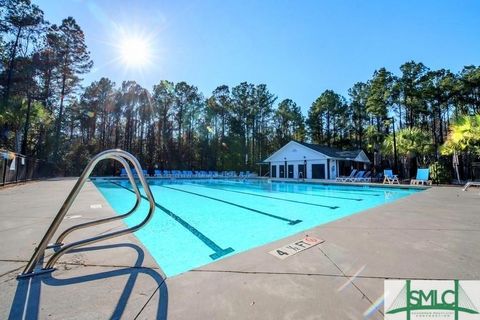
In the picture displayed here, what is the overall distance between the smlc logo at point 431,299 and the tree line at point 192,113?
1564 centimetres

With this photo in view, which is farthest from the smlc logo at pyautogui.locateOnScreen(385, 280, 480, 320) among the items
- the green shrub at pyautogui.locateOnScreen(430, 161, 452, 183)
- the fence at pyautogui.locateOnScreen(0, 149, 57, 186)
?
the green shrub at pyautogui.locateOnScreen(430, 161, 452, 183)

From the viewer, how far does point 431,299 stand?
1.68m

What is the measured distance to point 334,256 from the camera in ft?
7.98

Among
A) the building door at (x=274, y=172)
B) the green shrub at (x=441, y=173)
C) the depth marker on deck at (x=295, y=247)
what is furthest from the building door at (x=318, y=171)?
the depth marker on deck at (x=295, y=247)

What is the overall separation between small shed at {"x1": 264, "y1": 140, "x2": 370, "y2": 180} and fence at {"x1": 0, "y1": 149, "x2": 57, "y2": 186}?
63.3 ft

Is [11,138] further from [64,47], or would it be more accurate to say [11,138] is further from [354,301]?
[354,301]

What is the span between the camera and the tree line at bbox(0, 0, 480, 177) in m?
19.1

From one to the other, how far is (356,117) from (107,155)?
34.4m

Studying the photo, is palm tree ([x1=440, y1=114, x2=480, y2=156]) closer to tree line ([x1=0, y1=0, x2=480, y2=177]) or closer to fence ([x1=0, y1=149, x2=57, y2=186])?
tree line ([x1=0, y1=0, x2=480, y2=177])

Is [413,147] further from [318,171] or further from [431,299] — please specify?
[431,299]

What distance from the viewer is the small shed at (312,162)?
69.8 ft

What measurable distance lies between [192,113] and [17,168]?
22406 mm

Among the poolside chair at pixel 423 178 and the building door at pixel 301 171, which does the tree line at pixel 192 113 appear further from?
the building door at pixel 301 171

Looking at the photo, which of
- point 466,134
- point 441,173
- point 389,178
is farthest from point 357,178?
point 466,134
